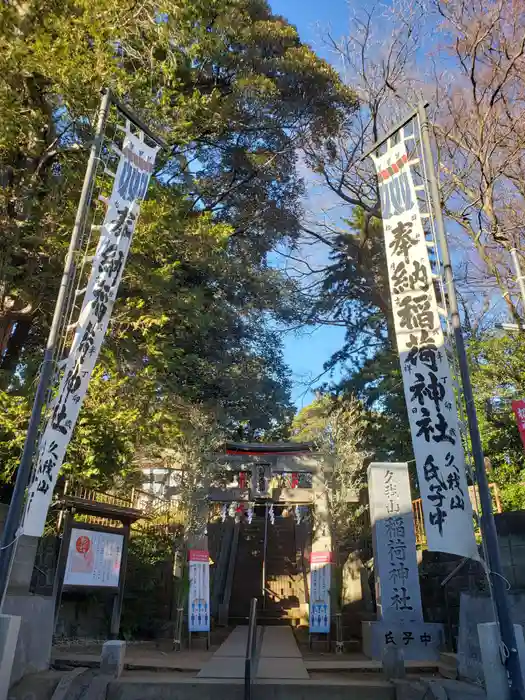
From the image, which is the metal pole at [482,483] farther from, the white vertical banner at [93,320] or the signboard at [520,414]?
the signboard at [520,414]

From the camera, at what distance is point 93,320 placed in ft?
21.5

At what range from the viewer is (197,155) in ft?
46.5

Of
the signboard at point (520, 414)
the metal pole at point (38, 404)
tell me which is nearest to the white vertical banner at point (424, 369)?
the metal pole at point (38, 404)

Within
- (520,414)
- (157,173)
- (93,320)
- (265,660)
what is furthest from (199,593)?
(157,173)

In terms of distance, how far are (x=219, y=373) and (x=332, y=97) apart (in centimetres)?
864

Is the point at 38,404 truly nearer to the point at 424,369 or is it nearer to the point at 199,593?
the point at 424,369

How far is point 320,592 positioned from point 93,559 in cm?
534

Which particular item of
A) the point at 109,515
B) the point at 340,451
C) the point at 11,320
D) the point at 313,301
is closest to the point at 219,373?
the point at 340,451

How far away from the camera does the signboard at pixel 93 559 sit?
9148 millimetres

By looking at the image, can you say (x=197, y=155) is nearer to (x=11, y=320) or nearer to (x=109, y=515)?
(x=11, y=320)

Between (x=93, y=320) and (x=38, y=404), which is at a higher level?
(x=93, y=320)

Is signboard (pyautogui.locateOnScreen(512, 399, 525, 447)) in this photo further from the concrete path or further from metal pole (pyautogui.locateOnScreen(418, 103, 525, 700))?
the concrete path

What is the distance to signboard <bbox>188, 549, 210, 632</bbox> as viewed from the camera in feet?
36.7

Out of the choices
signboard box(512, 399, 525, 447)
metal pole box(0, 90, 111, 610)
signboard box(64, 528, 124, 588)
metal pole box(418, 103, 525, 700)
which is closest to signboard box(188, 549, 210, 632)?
signboard box(64, 528, 124, 588)
